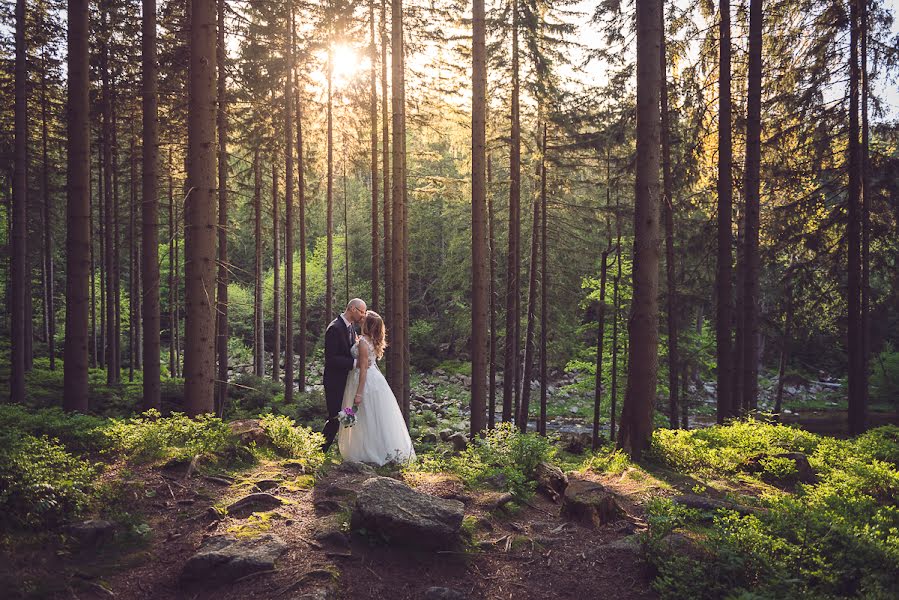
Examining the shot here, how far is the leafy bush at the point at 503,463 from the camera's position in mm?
6227

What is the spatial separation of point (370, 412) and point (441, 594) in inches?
154

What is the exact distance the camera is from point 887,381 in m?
30.0

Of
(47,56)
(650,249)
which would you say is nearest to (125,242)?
(47,56)

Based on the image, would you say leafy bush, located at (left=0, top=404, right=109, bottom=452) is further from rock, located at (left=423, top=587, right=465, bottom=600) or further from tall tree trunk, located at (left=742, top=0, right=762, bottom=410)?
tall tree trunk, located at (left=742, top=0, right=762, bottom=410)

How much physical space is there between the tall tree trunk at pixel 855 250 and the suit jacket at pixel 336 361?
1111 centimetres

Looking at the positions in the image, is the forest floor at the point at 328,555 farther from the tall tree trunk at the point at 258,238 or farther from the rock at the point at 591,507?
the tall tree trunk at the point at 258,238

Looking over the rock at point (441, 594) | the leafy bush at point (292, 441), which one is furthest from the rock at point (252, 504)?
the rock at point (441, 594)

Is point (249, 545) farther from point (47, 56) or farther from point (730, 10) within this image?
point (47, 56)

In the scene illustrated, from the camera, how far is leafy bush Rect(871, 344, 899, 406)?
2980 centimetres

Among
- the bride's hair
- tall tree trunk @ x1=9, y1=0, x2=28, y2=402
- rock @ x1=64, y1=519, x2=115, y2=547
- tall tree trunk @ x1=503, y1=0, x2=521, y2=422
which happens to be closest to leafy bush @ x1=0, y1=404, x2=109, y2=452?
rock @ x1=64, y1=519, x2=115, y2=547

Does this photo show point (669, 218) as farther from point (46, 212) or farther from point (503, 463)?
point (46, 212)

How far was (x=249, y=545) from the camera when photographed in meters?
3.92

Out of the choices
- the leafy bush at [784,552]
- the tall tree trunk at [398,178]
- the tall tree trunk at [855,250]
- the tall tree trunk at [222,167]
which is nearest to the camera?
the leafy bush at [784,552]

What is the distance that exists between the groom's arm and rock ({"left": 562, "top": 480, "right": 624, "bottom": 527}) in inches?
134
